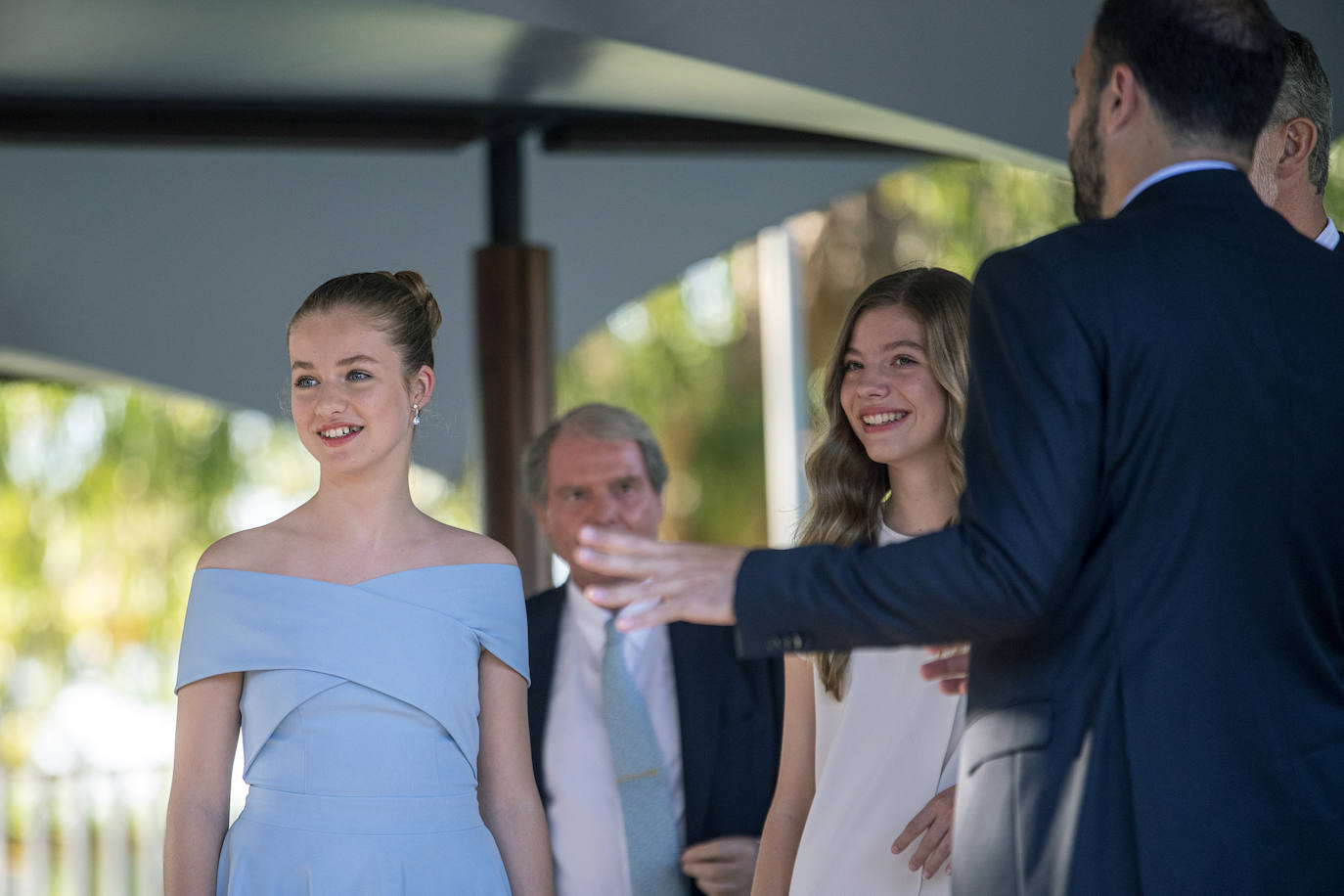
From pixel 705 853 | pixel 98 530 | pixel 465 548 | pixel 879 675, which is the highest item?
pixel 98 530

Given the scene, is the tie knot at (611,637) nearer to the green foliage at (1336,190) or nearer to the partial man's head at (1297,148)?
the partial man's head at (1297,148)

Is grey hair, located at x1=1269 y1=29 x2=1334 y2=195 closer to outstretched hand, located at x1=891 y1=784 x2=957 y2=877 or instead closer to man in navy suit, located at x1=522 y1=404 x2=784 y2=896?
outstretched hand, located at x1=891 y1=784 x2=957 y2=877

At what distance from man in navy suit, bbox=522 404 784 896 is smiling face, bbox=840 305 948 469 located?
724 mm

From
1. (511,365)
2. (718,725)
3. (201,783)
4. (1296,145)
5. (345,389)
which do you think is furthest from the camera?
(511,365)

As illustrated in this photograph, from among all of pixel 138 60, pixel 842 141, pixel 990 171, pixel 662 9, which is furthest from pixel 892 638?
pixel 990 171

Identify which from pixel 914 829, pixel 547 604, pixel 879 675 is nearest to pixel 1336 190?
pixel 547 604

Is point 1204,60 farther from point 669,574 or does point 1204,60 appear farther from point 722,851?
point 722,851

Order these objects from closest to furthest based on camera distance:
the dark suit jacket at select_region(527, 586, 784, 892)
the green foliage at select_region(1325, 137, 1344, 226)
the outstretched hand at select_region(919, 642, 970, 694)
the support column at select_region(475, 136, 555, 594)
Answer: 1. the outstretched hand at select_region(919, 642, 970, 694)
2. the dark suit jacket at select_region(527, 586, 784, 892)
3. the support column at select_region(475, 136, 555, 594)
4. the green foliage at select_region(1325, 137, 1344, 226)

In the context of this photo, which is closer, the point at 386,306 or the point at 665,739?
the point at 386,306

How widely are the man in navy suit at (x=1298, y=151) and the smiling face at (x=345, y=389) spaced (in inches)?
59.5

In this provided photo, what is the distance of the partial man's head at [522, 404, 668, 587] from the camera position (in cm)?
355

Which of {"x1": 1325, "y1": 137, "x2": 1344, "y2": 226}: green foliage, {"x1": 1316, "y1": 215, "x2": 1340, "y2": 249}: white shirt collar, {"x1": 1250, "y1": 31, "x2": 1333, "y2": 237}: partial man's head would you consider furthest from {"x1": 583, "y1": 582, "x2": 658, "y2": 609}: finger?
{"x1": 1325, "y1": 137, "x2": 1344, "y2": 226}: green foliage

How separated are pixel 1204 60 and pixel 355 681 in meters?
1.51

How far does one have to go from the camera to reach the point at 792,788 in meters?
2.73
